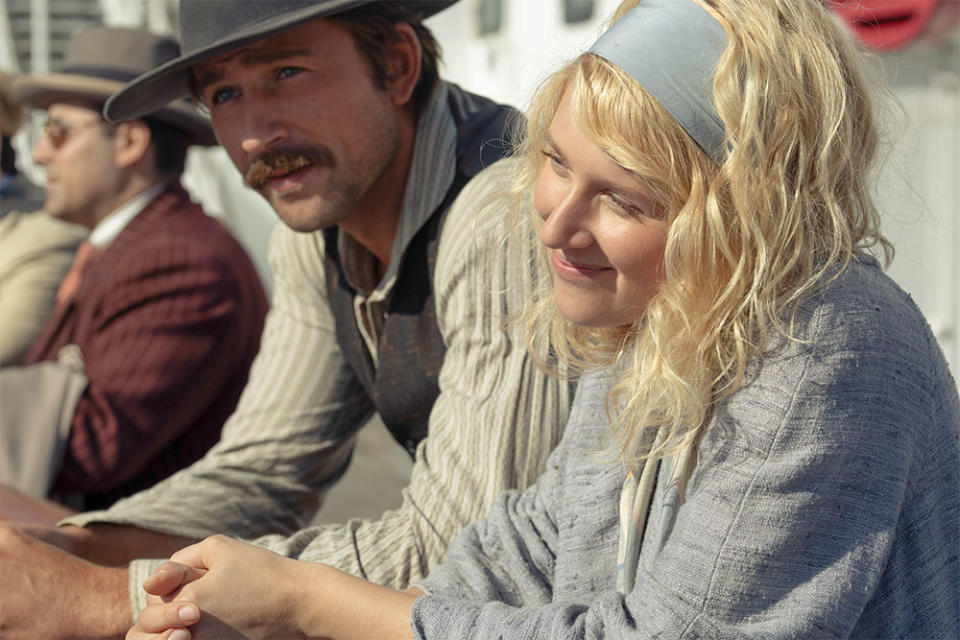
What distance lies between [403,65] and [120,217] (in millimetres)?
1523

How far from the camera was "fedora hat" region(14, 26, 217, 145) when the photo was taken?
346 centimetres

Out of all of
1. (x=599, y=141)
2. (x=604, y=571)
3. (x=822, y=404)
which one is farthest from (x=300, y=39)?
(x=822, y=404)

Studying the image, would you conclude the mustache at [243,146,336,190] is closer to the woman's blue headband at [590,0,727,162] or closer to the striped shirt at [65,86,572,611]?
the striped shirt at [65,86,572,611]

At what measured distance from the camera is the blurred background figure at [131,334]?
110 inches

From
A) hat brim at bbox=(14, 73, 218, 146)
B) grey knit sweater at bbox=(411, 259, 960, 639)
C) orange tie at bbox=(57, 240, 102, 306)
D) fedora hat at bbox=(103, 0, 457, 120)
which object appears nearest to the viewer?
grey knit sweater at bbox=(411, 259, 960, 639)

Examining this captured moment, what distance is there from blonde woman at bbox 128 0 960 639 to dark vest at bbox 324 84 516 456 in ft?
2.15

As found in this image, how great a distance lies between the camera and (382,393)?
2.12 m

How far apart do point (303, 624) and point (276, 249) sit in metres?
1.09

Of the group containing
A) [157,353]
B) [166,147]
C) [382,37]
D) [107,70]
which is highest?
[382,37]

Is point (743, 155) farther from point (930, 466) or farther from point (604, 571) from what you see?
point (604, 571)

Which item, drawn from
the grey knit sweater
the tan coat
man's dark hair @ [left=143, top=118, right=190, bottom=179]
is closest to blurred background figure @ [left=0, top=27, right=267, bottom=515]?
→ man's dark hair @ [left=143, top=118, right=190, bottom=179]

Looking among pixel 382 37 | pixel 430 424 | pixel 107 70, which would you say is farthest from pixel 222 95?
pixel 107 70

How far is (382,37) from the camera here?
2119 mm

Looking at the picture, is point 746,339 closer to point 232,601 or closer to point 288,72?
point 232,601
